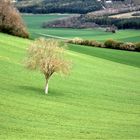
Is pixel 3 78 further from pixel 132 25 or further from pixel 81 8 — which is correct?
pixel 81 8

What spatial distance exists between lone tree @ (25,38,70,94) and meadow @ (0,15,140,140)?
1910 millimetres

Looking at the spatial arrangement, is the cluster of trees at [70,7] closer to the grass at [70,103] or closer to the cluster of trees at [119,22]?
the cluster of trees at [119,22]

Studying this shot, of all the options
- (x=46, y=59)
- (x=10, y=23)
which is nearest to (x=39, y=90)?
(x=46, y=59)

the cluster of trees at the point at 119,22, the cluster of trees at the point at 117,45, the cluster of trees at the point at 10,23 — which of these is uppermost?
the cluster of trees at the point at 10,23

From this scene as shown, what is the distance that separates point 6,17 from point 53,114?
57.6m

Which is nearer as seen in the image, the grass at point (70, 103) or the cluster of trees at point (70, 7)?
the grass at point (70, 103)

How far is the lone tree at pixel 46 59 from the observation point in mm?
48062

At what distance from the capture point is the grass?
35750 mm

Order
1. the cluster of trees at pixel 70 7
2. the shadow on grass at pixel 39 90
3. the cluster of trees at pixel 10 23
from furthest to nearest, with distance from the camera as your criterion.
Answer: the cluster of trees at pixel 70 7 → the cluster of trees at pixel 10 23 → the shadow on grass at pixel 39 90

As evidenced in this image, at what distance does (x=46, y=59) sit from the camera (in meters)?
48.0

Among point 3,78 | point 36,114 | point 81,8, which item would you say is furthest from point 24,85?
point 81,8

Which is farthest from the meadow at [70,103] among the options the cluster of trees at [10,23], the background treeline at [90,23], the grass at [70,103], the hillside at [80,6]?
the hillside at [80,6]

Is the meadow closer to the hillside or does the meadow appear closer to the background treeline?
the background treeline

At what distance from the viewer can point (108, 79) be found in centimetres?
6238
